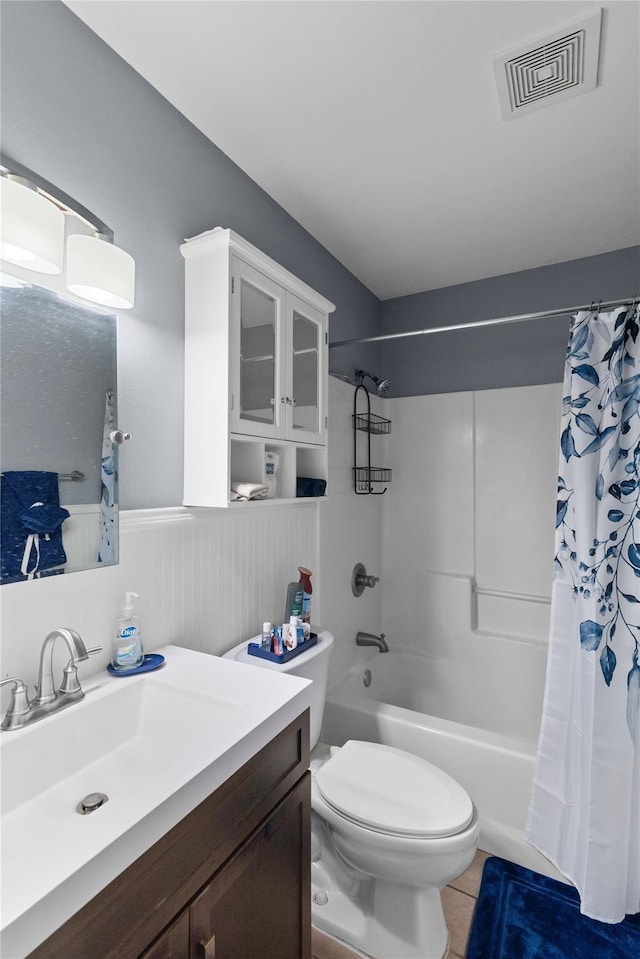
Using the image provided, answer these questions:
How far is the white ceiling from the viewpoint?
110cm

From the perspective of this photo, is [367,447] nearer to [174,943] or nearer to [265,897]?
[265,897]

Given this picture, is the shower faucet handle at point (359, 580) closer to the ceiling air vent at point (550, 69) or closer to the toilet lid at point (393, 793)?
the toilet lid at point (393, 793)

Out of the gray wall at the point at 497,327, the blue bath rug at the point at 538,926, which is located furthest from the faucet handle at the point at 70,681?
the gray wall at the point at 497,327

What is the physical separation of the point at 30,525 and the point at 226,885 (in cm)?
76

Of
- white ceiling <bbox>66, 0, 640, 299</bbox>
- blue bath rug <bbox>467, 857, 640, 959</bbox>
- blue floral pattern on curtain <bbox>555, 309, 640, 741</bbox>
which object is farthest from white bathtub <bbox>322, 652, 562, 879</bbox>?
white ceiling <bbox>66, 0, 640, 299</bbox>

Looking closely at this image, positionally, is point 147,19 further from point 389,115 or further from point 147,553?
→ point 147,553

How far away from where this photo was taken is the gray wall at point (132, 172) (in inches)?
39.6

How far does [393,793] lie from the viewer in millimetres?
1352

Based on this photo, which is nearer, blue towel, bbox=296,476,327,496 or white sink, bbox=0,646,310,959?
white sink, bbox=0,646,310,959

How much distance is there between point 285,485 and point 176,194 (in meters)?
0.93

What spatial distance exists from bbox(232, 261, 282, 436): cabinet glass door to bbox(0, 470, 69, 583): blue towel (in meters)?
0.50

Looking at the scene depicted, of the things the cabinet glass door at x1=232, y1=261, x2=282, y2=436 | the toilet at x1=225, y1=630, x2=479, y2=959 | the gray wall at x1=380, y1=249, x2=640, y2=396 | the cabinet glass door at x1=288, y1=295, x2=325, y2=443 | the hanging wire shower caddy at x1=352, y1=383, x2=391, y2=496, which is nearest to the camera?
the toilet at x1=225, y1=630, x2=479, y2=959

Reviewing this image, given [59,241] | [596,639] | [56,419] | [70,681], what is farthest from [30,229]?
[596,639]

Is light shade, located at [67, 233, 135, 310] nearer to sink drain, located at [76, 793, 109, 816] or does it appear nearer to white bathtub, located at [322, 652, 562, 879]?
sink drain, located at [76, 793, 109, 816]
